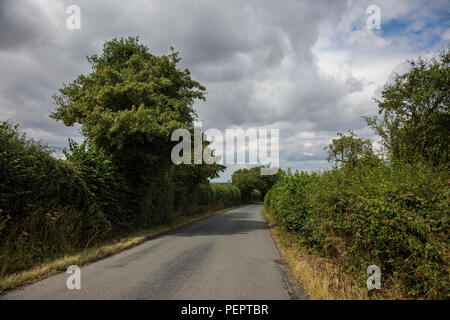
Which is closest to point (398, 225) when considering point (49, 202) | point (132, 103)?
point (49, 202)

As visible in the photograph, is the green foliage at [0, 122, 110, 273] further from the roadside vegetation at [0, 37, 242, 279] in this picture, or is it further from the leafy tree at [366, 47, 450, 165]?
the leafy tree at [366, 47, 450, 165]

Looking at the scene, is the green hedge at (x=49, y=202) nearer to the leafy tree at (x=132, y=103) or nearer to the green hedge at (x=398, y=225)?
the leafy tree at (x=132, y=103)

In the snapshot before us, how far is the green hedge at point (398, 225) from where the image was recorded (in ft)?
12.4

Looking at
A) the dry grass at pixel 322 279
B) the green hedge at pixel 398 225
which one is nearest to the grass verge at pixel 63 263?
the dry grass at pixel 322 279

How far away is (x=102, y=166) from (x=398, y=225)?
9.62m

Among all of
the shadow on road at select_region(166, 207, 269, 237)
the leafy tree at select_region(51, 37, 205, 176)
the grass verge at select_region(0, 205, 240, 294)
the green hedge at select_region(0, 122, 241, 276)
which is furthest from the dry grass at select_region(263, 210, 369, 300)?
the leafy tree at select_region(51, 37, 205, 176)

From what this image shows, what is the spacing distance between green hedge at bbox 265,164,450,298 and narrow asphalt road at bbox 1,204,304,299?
4.67ft

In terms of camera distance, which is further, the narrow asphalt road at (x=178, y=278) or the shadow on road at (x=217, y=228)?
the shadow on road at (x=217, y=228)

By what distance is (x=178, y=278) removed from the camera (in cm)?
588

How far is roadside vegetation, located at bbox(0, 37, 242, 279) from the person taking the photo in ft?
23.7

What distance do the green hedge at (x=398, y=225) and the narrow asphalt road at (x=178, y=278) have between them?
1422 millimetres
